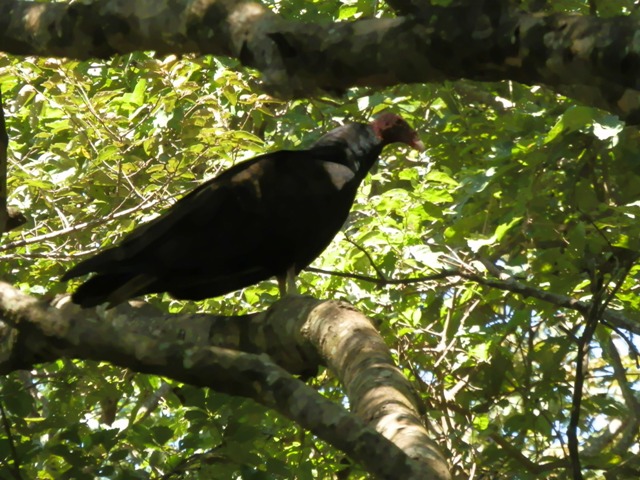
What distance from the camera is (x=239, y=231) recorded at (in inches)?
134

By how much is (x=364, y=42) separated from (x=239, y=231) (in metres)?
1.71

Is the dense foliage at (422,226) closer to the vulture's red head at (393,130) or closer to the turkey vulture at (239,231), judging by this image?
the vulture's red head at (393,130)

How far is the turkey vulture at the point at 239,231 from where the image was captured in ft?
10.3

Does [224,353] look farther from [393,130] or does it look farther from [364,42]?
[393,130]

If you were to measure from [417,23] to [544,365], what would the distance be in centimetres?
209

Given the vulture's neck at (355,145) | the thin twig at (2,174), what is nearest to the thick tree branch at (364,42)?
the thin twig at (2,174)

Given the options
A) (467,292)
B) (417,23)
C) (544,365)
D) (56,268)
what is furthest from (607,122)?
(56,268)

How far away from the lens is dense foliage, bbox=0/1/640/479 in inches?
134

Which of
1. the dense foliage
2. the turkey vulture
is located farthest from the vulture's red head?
the turkey vulture

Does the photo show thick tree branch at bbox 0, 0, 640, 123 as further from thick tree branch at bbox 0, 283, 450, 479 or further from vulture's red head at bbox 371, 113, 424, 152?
vulture's red head at bbox 371, 113, 424, 152

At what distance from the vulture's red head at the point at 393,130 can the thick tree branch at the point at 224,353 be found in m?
1.74

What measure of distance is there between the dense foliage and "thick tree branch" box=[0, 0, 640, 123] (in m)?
0.99

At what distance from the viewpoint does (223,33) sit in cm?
192

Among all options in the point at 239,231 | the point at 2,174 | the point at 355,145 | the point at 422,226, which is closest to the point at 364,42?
the point at 2,174
